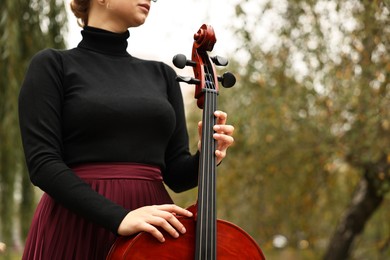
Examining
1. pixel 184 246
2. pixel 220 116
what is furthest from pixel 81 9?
pixel 184 246

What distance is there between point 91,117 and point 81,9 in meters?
0.39

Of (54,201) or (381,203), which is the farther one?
(381,203)

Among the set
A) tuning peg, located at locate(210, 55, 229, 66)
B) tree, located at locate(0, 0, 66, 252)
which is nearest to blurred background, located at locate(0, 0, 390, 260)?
tree, located at locate(0, 0, 66, 252)

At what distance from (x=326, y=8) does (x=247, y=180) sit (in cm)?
220

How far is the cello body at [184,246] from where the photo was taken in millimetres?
1629

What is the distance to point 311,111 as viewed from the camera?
20.7ft

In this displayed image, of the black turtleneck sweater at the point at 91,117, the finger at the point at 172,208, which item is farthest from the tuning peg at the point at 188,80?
the finger at the point at 172,208

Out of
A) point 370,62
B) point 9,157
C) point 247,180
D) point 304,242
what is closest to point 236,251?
point 9,157

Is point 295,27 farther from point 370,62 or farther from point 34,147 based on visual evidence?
point 34,147

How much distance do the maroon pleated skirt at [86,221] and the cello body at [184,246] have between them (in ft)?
0.49

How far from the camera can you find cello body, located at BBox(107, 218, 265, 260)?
1.63 meters

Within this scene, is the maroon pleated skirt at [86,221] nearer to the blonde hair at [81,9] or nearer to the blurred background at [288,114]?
the blonde hair at [81,9]

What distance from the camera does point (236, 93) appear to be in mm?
6586

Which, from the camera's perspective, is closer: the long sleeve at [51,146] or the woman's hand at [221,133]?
the long sleeve at [51,146]
